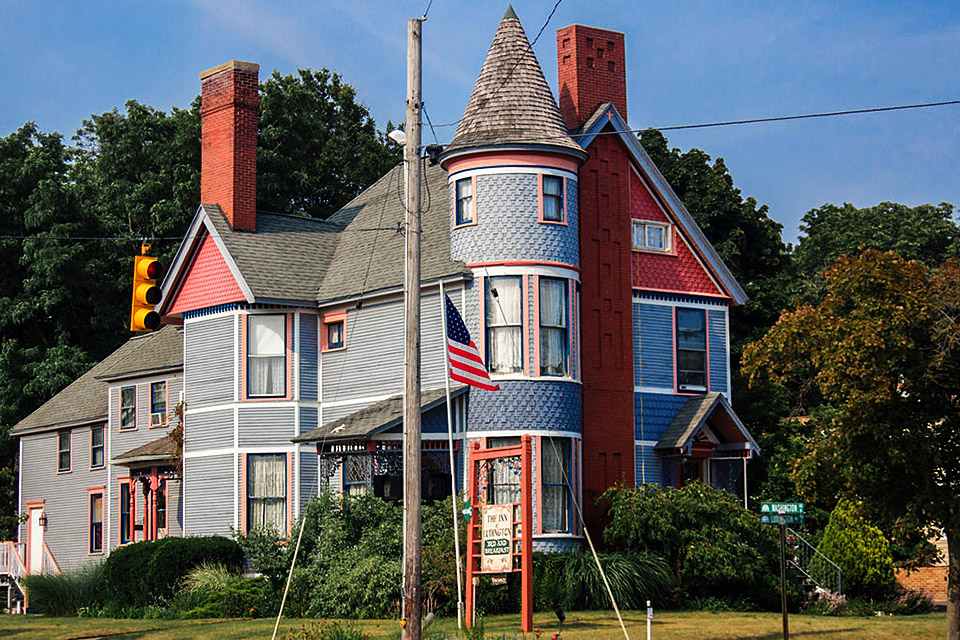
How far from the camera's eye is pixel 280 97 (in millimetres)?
57750

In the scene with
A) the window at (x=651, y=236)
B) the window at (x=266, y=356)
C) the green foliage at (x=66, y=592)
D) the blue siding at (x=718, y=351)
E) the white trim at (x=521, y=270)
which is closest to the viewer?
the white trim at (x=521, y=270)

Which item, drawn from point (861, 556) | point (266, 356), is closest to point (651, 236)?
point (861, 556)

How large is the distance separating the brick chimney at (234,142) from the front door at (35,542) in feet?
54.2

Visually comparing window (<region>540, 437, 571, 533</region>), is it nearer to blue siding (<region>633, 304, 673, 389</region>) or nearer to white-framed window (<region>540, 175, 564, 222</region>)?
blue siding (<region>633, 304, 673, 389</region>)

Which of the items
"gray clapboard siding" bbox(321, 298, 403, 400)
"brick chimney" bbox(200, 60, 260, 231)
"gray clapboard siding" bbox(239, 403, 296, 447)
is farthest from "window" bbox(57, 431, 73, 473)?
"gray clapboard siding" bbox(321, 298, 403, 400)

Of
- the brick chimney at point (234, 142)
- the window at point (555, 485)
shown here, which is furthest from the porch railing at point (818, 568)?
the brick chimney at point (234, 142)

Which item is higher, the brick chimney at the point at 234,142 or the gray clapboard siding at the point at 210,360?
the brick chimney at the point at 234,142

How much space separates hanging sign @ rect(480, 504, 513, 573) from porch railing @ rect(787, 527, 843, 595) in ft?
39.3

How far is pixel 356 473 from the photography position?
33906 millimetres

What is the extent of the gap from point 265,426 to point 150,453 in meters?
5.64

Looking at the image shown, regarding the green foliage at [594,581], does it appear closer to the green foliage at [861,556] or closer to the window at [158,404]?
the green foliage at [861,556]

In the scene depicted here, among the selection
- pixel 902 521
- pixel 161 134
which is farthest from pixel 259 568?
pixel 161 134

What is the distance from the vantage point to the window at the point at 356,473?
33.3m

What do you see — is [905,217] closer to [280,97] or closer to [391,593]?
[280,97]
